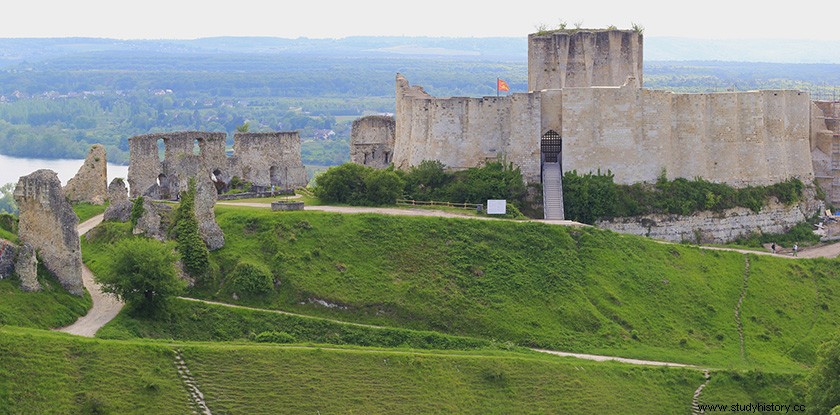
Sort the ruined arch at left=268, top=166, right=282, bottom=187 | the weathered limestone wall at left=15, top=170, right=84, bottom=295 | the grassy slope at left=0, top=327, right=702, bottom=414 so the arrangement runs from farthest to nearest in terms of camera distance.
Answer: the ruined arch at left=268, top=166, right=282, bottom=187, the weathered limestone wall at left=15, top=170, right=84, bottom=295, the grassy slope at left=0, top=327, right=702, bottom=414

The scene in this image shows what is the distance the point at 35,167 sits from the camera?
6289 inches

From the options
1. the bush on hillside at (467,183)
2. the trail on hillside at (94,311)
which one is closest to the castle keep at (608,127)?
the bush on hillside at (467,183)

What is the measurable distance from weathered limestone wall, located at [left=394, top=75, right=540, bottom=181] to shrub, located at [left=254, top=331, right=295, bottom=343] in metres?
21.9

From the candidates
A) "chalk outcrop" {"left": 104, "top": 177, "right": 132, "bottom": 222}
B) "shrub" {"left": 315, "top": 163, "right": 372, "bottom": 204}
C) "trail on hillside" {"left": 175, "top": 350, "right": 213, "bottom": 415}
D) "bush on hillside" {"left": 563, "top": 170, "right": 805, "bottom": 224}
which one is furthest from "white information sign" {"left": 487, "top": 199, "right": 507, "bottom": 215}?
"trail on hillside" {"left": 175, "top": 350, "right": 213, "bottom": 415}

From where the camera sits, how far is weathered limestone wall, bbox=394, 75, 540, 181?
71500mm

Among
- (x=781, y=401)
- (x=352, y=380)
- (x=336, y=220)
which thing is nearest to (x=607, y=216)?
(x=336, y=220)

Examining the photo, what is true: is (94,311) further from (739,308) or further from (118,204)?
(739,308)

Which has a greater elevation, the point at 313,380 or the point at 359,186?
the point at 359,186

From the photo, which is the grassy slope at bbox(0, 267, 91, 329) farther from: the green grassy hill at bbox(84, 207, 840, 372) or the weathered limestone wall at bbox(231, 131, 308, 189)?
the weathered limestone wall at bbox(231, 131, 308, 189)

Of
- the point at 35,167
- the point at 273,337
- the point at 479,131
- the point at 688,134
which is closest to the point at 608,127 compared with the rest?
the point at 688,134

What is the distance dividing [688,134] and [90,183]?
30957 millimetres

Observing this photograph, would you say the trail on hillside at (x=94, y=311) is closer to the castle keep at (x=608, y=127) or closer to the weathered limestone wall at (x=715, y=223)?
the castle keep at (x=608, y=127)

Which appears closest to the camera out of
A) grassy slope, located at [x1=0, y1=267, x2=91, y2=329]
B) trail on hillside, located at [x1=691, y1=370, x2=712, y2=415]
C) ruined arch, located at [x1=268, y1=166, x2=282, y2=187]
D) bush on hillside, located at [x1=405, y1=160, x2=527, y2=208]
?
grassy slope, located at [x1=0, y1=267, x2=91, y2=329]

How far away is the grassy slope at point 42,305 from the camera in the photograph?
161ft
